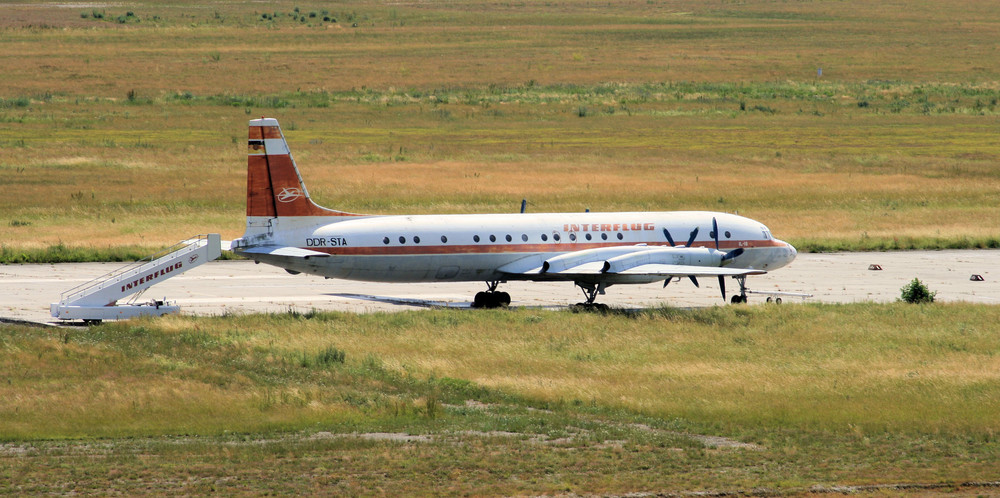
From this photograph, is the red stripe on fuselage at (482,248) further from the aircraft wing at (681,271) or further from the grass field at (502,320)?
the grass field at (502,320)

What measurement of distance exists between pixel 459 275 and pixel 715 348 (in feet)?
33.2

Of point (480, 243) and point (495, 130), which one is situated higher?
point (495, 130)

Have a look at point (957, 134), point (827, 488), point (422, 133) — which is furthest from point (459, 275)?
point (957, 134)

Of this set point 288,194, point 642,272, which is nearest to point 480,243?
point 642,272

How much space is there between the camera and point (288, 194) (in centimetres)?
4025

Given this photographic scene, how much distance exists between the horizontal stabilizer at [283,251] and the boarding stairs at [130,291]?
1.15m

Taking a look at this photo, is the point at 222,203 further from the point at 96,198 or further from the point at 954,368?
the point at 954,368

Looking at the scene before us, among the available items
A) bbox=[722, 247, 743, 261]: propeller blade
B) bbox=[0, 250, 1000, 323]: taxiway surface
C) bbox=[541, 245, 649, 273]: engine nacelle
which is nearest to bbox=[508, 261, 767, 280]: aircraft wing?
bbox=[541, 245, 649, 273]: engine nacelle

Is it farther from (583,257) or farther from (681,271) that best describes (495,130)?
(681,271)

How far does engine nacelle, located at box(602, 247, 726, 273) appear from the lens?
41.8m

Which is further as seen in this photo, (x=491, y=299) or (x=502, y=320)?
(x=491, y=299)

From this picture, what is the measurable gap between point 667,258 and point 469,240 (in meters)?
7.10

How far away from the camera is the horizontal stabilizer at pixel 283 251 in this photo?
39.4 meters

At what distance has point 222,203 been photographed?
72.4 m
